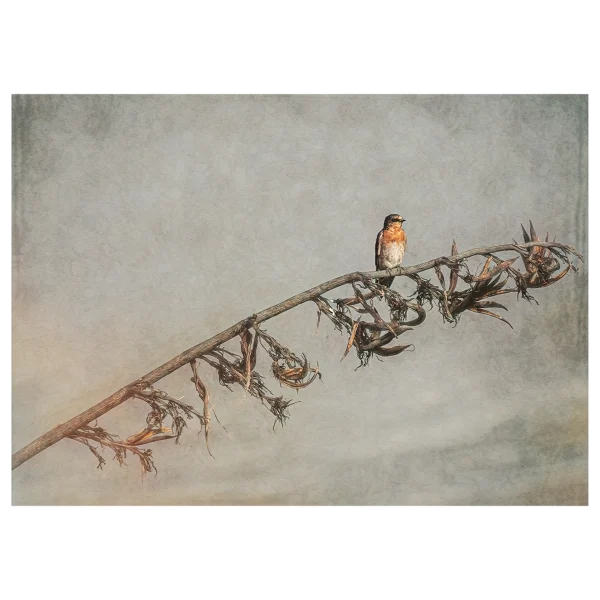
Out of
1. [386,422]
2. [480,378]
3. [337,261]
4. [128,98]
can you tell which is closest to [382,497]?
[386,422]

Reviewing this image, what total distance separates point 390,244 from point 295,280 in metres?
0.56

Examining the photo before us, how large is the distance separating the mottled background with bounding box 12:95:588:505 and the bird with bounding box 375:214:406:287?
0.22ft

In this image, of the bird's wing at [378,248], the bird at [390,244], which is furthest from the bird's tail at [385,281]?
the bird's wing at [378,248]

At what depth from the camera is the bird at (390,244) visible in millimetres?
4449

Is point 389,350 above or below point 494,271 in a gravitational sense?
Result: below

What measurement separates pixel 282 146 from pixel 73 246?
4.30 feet

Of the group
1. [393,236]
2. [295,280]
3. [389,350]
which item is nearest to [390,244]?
[393,236]

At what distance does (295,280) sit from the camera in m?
4.52

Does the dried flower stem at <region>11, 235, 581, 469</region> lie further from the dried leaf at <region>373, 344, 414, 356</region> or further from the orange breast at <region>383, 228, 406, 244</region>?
the orange breast at <region>383, 228, 406, 244</region>

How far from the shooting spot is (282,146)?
4.57m

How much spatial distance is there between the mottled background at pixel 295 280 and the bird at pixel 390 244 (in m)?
0.07

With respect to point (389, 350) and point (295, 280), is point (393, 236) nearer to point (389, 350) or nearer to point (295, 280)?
point (295, 280)

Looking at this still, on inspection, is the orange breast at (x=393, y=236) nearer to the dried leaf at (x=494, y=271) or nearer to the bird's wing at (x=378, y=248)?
the bird's wing at (x=378, y=248)

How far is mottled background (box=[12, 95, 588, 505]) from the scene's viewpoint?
451cm
